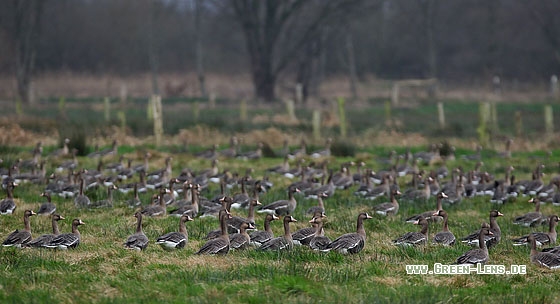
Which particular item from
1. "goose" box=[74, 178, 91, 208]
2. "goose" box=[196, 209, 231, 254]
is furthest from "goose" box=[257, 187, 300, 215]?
"goose" box=[196, 209, 231, 254]

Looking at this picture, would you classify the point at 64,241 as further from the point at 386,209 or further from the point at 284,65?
the point at 284,65

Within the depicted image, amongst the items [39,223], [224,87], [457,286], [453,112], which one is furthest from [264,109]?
[457,286]

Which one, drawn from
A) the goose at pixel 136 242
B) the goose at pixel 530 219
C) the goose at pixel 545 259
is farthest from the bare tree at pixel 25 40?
the goose at pixel 545 259

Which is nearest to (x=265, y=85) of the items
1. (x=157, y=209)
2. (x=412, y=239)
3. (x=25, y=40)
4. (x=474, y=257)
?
(x=25, y=40)

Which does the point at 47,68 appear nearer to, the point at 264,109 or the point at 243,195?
the point at 264,109

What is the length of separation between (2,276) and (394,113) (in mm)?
35918

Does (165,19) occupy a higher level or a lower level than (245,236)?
higher

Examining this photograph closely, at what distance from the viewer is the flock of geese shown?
521 inches

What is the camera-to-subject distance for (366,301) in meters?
9.78

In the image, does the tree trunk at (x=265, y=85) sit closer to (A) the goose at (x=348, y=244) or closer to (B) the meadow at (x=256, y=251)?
(B) the meadow at (x=256, y=251)

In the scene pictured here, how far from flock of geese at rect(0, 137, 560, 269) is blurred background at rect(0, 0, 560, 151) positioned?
22.9 feet

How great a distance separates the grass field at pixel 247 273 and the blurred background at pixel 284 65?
16.8 meters

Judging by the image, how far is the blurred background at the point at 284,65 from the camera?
129 ft

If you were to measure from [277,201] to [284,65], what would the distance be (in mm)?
37058
